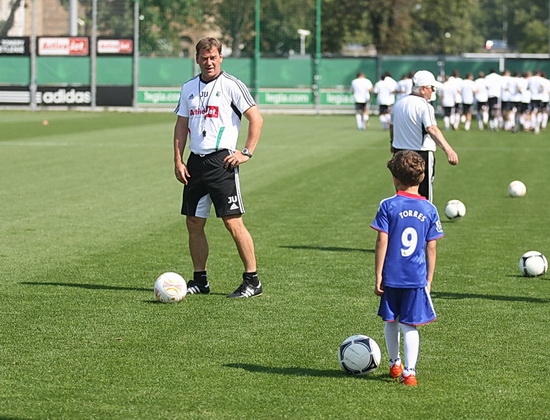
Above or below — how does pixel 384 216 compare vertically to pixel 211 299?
above

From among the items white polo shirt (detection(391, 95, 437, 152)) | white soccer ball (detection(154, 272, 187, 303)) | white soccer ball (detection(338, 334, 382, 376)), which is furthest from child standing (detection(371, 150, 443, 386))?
white polo shirt (detection(391, 95, 437, 152))

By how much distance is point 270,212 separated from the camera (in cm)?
1652

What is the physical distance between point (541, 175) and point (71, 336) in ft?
55.8

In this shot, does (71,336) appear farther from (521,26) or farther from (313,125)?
(521,26)

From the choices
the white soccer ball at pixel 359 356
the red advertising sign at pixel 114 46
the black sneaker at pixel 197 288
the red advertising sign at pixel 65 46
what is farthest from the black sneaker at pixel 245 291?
the red advertising sign at pixel 65 46

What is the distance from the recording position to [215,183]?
9891 mm

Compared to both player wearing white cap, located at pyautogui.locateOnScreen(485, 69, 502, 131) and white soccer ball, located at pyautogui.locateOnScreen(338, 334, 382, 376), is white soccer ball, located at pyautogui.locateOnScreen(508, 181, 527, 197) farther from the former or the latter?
player wearing white cap, located at pyautogui.locateOnScreen(485, 69, 502, 131)

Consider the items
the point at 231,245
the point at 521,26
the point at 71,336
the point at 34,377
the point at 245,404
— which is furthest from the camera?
the point at 521,26

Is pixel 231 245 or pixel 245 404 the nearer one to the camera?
pixel 245 404

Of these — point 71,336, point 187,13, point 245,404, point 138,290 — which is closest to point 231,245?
point 138,290

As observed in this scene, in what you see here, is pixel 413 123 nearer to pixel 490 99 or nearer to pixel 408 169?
pixel 408 169

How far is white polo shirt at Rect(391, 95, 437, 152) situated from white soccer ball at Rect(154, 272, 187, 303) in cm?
378

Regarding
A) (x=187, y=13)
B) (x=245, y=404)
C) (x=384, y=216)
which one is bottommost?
(x=245, y=404)

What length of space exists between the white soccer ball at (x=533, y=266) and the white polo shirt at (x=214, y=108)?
10.9ft
